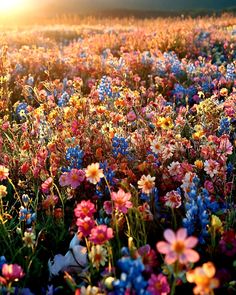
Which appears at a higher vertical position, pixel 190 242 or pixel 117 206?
pixel 190 242

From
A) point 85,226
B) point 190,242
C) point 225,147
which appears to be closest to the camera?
point 190,242

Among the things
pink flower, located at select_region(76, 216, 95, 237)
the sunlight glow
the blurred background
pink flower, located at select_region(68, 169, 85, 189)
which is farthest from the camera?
the blurred background

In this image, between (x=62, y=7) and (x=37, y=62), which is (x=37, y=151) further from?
(x=62, y=7)

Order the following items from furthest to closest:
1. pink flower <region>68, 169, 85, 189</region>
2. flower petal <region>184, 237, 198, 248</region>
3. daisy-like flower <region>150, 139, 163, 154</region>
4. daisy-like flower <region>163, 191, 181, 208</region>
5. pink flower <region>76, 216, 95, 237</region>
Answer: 1. daisy-like flower <region>150, 139, 163, 154</region>
2. pink flower <region>68, 169, 85, 189</region>
3. daisy-like flower <region>163, 191, 181, 208</region>
4. pink flower <region>76, 216, 95, 237</region>
5. flower petal <region>184, 237, 198, 248</region>

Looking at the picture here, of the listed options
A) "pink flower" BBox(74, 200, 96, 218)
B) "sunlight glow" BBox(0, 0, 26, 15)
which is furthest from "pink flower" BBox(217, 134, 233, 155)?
"sunlight glow" BBox(0, 0, 26, 15)

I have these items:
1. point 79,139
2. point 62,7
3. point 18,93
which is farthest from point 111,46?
point 62,7

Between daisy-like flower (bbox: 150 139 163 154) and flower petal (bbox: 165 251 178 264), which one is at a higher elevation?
flower petal (bbox: 165 251 178 264)

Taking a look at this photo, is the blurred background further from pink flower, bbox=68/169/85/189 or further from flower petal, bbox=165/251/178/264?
flower petal, bbox=165/251/178/264

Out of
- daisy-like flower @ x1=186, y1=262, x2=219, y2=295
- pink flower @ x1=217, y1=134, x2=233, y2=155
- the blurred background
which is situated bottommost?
the blurred background

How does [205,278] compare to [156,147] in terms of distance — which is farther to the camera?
[156,147]

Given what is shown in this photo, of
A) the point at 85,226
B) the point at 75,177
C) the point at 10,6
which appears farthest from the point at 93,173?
the point at 10,6

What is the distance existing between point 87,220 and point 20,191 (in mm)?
1481

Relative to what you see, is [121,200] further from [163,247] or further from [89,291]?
[163,247]

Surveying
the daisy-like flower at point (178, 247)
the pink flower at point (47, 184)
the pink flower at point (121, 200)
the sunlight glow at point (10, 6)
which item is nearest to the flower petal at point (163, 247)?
the daisy-like flower at point (178, 247)
